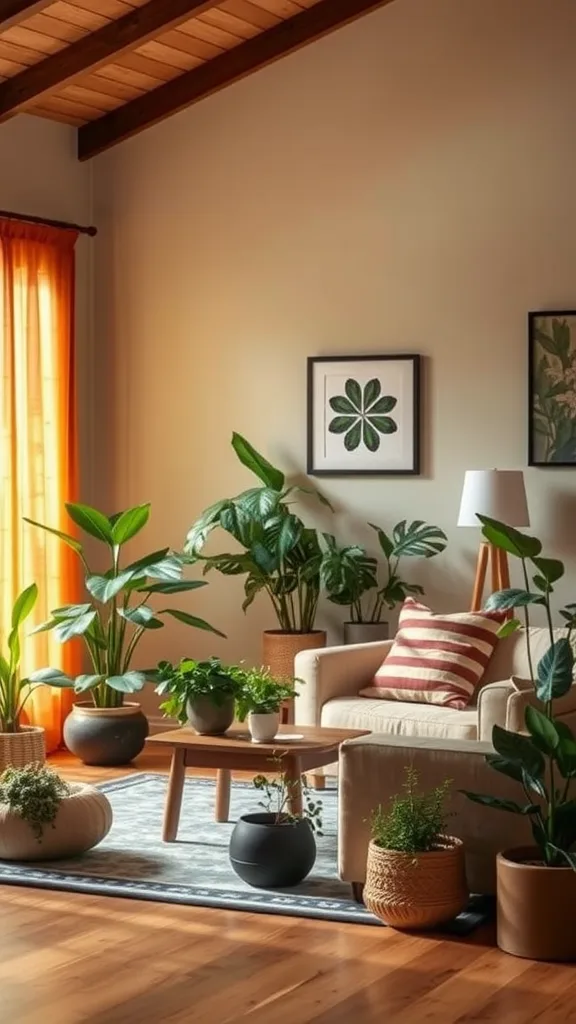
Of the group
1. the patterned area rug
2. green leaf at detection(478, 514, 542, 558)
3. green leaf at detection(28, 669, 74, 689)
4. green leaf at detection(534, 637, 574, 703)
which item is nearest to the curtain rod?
green leaf at detection(28, 669, 74, 689)

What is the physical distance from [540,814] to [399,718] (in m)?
1.62

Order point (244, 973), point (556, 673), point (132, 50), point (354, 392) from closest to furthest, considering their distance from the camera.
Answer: point (244, 973) < point (556, 673) < point (132, 50) < point (354, 392)

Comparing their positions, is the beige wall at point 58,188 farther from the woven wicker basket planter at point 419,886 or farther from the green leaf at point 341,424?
the woven wicker basket planter at point 419,886

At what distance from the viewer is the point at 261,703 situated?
545cm

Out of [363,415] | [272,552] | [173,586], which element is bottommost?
[173,586]

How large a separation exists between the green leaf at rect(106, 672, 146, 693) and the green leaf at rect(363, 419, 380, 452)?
5.13ft

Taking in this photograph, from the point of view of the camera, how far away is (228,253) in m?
7.98

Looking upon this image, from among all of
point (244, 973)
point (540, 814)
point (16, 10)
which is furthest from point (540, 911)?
point (16, 10)

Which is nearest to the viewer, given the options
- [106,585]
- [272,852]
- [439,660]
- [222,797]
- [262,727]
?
[272,852]

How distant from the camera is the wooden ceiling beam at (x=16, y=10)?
6148mm

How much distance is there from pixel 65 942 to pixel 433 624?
8.08 feet

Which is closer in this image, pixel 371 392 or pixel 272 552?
pixel 272 552

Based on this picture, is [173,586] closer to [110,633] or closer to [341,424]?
[110,633]

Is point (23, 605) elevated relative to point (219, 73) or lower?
lower
